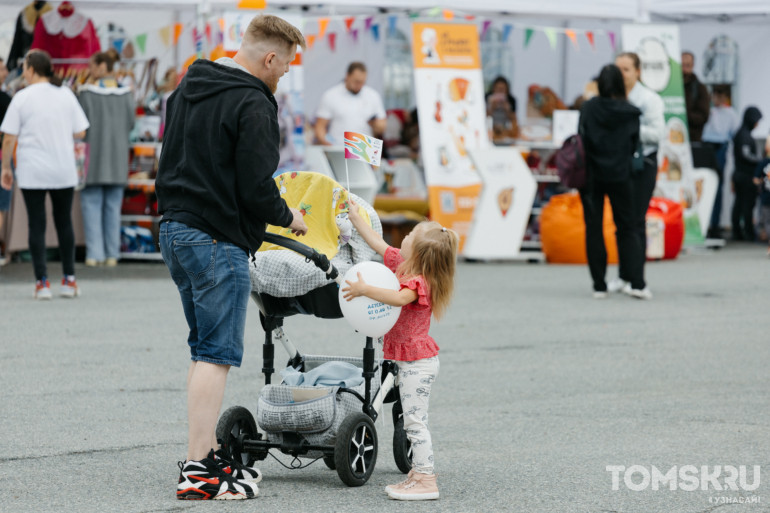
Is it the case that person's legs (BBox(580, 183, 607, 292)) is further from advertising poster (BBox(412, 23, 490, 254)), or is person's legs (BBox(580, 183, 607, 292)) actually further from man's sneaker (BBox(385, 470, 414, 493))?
man's sneaker (BBox(385, 470, 414, 493))

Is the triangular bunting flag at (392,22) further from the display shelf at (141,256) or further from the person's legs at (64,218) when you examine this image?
the person's legs at (64,218)

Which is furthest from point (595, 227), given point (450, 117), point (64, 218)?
point (64, 218)

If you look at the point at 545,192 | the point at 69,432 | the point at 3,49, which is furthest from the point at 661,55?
the point at 69,432

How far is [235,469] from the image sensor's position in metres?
4.39

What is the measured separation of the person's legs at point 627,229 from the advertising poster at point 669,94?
4.10 meters

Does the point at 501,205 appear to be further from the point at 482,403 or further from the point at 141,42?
the point at 482,403

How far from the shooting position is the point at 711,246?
16.3 metres

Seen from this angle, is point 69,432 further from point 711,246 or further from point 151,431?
point 711,246

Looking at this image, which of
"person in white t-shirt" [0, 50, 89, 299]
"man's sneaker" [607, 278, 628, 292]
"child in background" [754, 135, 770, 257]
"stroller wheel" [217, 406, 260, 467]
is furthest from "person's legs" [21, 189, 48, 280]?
"child in background" [754, 135, 770, 257]

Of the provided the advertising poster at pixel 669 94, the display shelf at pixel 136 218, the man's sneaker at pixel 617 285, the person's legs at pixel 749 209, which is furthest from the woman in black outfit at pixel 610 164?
the person's legs at pixel 749 209

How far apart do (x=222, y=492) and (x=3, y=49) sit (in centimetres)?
1014

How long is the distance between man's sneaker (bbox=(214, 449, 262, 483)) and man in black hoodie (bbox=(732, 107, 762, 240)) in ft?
44.1

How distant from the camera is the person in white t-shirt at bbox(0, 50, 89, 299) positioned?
9.62 metres

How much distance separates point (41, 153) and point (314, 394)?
5.75 metres
